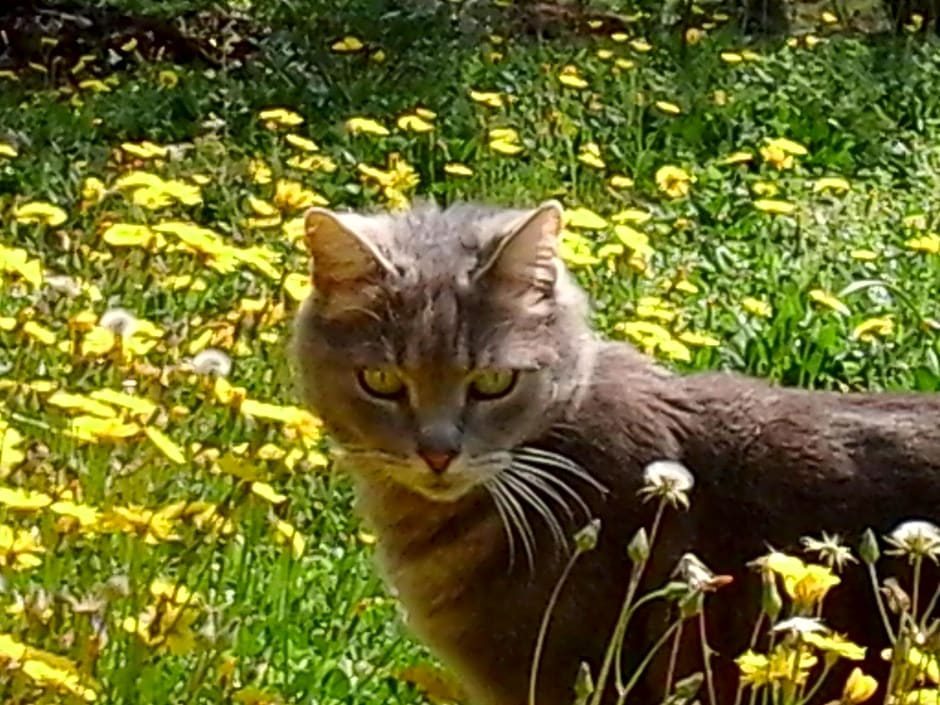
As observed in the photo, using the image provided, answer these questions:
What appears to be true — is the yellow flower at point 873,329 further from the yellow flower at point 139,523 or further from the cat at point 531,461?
the yellow flower at point 139,523

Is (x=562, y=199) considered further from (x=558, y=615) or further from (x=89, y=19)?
(x=89, y=19)

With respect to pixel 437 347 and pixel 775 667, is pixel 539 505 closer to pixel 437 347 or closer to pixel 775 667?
pixel 437 347

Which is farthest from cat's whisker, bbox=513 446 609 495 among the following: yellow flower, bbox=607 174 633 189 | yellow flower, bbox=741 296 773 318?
yellow flower, bbox=607 174 633 189

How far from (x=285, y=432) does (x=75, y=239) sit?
197 cm

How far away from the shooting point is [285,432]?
12.1 ft

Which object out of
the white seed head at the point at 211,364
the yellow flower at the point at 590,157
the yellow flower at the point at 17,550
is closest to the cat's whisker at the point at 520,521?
the white seed head at the point at 211,364

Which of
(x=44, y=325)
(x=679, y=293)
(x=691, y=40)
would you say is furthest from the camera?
(x=691, y=40)

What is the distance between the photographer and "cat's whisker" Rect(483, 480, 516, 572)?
11.3 feet

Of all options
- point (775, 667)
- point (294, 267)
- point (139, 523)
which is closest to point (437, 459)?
point (139, 523)

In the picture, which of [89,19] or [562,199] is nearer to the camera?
[562,199]

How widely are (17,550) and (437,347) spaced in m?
0.84

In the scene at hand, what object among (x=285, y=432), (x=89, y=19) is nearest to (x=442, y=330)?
(x=285, y=432)

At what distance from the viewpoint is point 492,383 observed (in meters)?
3.46

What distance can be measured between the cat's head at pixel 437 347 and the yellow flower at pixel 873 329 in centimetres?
150
